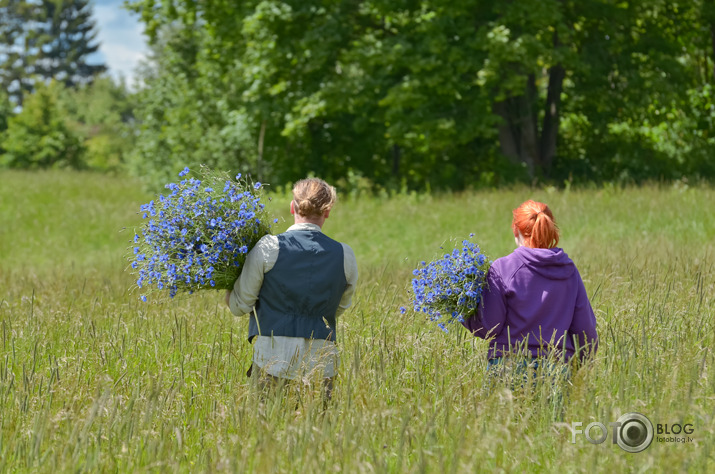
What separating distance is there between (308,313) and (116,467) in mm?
1219

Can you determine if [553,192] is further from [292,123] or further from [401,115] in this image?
[292,123]

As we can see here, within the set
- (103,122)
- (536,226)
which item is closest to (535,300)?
(536,226)

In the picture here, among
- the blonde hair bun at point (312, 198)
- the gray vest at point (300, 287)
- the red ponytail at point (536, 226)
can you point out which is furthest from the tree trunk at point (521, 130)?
the gray vest at point (300, 287)

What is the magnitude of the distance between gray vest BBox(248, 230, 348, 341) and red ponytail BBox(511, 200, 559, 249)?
3.09 ft

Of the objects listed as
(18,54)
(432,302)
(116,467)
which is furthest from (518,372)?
(18,54)

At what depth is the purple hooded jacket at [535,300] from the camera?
3758 mm

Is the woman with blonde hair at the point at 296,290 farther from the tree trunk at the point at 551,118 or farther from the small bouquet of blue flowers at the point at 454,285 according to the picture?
the tree trunk at the point at 551,118

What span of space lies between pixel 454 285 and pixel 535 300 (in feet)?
1.32

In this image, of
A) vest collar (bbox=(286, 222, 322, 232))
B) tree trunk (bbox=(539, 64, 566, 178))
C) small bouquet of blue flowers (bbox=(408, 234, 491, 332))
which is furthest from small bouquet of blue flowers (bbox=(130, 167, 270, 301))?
tree trunk (bbox=(539, 64, 566, 178))

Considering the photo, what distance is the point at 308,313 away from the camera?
12.4 ft

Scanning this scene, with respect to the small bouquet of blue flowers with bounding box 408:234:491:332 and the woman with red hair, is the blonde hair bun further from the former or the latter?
the woman with red hair

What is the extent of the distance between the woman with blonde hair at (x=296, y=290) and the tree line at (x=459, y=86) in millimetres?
12555

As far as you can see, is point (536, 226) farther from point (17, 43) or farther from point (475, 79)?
point (17, 43)

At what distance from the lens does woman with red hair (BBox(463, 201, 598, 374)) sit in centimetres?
376
